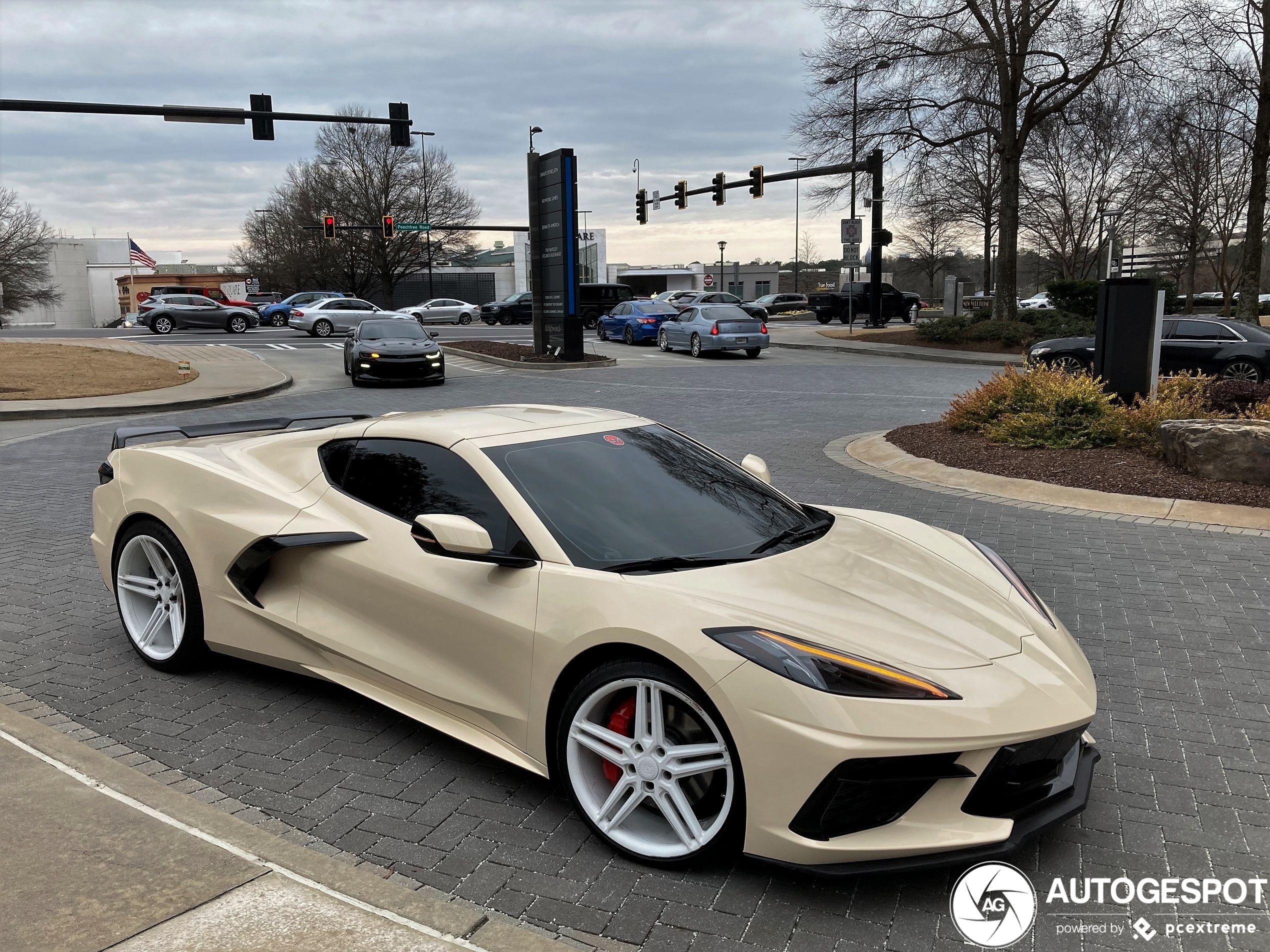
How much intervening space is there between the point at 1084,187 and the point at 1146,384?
4711 cm

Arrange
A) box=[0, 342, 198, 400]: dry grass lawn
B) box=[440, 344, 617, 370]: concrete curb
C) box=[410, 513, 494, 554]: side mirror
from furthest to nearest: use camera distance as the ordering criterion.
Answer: box=[440, 344, 617, 370]: concrete curb, box=[0, 342, 198, 400]: dry grass lawn, box=[410, 513, 494, 554]: side mirror

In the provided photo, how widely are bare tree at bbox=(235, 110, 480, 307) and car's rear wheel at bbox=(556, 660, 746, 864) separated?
57.9 m

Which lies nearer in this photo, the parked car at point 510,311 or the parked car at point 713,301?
the parked car at point 713,301

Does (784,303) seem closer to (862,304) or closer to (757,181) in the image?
(862,304)

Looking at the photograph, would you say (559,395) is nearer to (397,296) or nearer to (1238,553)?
(1238,553)

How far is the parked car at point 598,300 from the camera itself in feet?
145

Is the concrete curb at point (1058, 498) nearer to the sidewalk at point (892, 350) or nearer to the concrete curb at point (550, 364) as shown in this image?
the concrete curb at point (550, 364)

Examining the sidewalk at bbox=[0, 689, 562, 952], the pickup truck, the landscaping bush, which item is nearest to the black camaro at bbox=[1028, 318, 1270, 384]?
the landscaping bush

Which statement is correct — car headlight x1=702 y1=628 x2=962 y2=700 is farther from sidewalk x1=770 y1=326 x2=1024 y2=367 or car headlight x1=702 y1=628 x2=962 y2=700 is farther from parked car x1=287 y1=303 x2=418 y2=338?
parked car x1=287 y1=303 x2=418 y2=338

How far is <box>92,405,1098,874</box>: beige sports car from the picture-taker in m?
2.84

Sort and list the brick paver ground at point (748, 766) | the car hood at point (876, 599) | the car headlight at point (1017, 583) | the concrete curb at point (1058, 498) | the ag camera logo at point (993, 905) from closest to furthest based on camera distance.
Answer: the ag camera logo at point (993, 905) → the brick paver ground at point (748, 766) → the car hood at point (876, 599) → the car headlight at point (1017, 583) → the concrete curb at point (1058, 498)

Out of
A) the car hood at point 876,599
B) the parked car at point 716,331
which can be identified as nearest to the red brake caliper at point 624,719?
the car hood at point 876,599

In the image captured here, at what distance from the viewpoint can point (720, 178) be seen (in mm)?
38000

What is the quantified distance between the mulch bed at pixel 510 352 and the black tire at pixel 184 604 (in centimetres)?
2084
